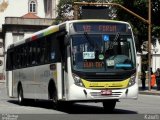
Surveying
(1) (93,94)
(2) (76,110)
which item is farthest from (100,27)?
(2) (76,110)

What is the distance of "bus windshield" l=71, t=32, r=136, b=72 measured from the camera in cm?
1912

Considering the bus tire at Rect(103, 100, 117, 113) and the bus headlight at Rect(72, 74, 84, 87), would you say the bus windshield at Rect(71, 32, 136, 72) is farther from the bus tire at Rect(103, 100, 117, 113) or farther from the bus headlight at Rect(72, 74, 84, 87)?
the bus tire at Rect(103, 100, 117, 113)

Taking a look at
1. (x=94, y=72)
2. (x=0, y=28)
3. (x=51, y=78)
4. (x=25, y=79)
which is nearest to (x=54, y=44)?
(x=51, y=78)

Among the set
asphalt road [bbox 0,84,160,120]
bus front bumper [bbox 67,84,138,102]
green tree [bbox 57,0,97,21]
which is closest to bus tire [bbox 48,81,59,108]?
asphalt road [bbox 0,84,160,120]

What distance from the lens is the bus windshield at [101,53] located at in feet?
62.7

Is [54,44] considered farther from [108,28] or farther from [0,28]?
[0,28]

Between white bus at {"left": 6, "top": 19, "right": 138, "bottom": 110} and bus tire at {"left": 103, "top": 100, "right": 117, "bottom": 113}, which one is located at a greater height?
white bus at {"left": 6, "top": 19, "right": 138, "bottom": 110}

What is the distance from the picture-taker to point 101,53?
19281mm

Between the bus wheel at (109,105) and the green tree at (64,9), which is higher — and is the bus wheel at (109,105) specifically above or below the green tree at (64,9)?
below

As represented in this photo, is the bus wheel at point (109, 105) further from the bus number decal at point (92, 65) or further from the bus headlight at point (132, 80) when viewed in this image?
the bus number decal at point (92, 65)

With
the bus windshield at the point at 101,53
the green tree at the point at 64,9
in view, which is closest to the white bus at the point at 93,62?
the bus windshield at the point at 101,53

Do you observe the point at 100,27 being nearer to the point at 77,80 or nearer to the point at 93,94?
the point at 77,80

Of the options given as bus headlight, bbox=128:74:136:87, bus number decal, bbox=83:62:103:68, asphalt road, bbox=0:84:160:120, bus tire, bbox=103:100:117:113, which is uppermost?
bus number decal, bbox=83:62:103:68

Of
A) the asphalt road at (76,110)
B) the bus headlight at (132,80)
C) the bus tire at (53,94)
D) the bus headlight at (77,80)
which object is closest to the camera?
the bus headlight at (77,80)
